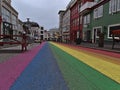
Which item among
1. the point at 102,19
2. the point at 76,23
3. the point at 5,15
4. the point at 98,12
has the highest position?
the point at 5,15

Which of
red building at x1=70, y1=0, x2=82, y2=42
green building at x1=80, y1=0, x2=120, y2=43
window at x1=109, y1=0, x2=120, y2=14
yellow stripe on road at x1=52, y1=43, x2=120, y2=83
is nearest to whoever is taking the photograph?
yellow stripe on road at x1=52, y1=43, x2=120, y2=83

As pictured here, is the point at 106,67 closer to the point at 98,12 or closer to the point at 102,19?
the point at 102,19

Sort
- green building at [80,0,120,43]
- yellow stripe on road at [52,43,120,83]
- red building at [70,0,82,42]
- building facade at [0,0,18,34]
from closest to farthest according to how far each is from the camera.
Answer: yellow stripe on road at [52,43,120,83] < green building at [80,0,120,43] < building facade at [0,0,18,34] < red building at [70,0,82,42]

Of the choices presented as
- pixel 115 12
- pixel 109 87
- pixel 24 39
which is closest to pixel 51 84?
pixel 109 87

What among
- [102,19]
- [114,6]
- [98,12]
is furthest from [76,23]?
[114,6]

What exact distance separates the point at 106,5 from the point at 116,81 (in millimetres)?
33600

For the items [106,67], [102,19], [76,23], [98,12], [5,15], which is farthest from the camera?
[76,23]

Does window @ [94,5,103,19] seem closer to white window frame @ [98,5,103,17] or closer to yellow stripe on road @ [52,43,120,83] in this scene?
white window frame @ [98,5,103,17]

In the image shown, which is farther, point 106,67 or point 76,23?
point 76,23

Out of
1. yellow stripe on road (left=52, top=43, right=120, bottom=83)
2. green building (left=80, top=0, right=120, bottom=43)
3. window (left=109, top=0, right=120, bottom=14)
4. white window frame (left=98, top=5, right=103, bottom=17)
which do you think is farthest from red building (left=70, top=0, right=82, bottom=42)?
yellow stripe on road (left=52, top=43, right=120, bottom=83)

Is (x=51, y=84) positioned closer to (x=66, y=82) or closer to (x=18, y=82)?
(x=66, y=82)

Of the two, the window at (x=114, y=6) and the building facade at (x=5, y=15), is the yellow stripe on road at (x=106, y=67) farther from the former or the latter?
the building facade at (x=5, y=15)

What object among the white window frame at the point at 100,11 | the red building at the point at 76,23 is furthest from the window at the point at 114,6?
the red building at the point at 76,23

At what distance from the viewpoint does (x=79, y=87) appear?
561 centimetres
